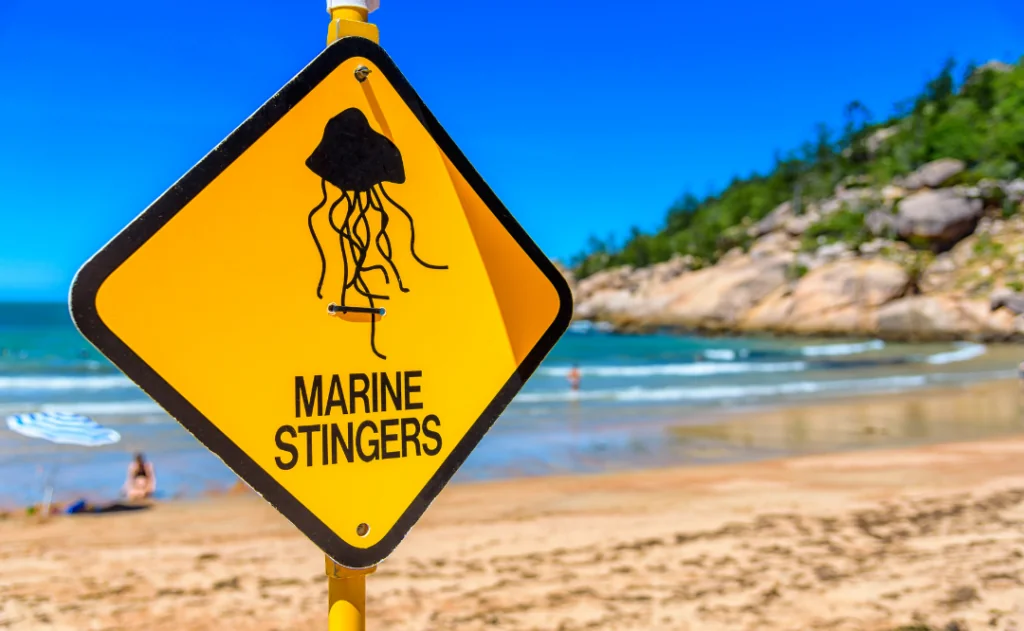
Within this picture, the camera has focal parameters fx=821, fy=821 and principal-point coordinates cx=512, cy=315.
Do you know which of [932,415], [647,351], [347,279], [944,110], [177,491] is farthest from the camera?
[944,110]

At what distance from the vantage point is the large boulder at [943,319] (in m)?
48.2

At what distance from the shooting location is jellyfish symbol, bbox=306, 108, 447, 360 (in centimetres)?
138

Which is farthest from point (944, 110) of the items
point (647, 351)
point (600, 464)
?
point (600, 464)

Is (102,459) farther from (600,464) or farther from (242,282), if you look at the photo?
(242,282)

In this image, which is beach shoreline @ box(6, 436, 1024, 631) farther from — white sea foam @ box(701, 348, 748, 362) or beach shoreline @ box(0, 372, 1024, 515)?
white sea foam @ box(701, 348, 748, 362)

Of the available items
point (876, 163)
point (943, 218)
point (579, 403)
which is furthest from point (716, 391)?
point (876, 163)

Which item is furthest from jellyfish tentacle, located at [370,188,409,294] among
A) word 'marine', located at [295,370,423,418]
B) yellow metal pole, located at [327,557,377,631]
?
yellow metal pole, located at [327,557,377,631]

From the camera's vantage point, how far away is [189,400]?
126 centimetres

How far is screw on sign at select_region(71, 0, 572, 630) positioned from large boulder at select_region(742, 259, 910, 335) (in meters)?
56.8

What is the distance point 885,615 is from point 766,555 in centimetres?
158

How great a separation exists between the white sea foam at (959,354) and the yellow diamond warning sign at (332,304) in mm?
38005

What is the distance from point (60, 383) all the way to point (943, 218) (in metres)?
57.1

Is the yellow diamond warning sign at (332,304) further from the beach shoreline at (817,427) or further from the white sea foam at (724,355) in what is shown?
the white sea foam at (724,355)

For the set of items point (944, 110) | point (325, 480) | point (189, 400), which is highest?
point (944, 110)
